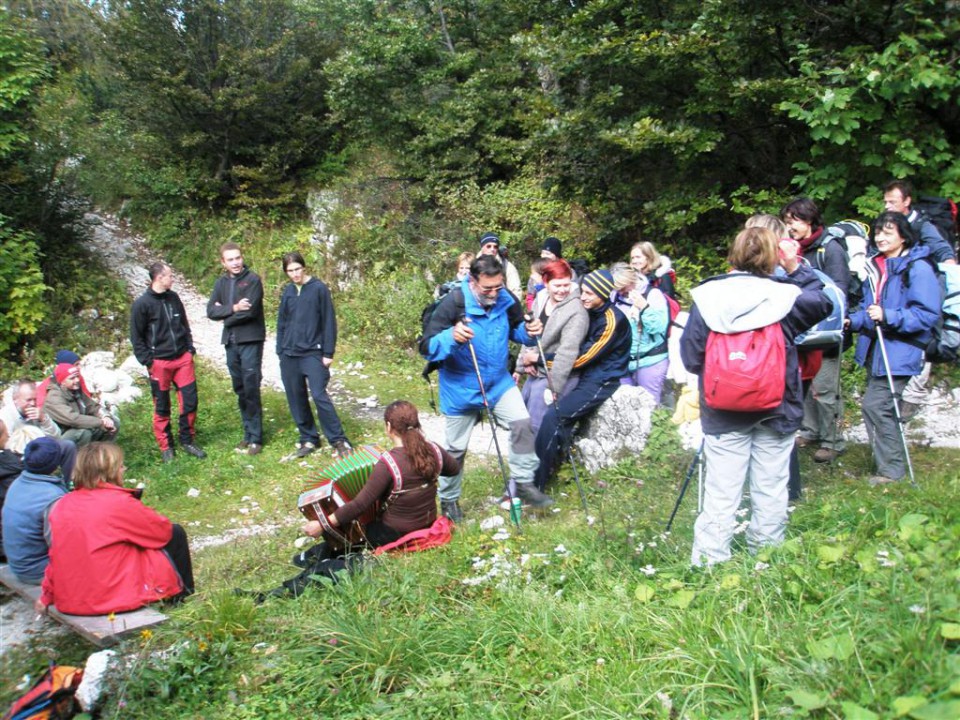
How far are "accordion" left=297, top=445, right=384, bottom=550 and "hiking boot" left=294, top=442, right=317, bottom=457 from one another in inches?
137

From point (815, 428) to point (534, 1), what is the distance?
7.59 metres

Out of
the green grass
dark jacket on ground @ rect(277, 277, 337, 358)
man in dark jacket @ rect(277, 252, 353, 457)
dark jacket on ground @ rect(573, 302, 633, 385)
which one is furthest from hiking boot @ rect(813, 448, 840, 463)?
dark jacket on ground @ rect(277, 277, 337, 358)

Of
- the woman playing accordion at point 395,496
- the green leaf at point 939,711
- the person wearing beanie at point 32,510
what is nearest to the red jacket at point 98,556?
the person wearing beanie at point 32,510

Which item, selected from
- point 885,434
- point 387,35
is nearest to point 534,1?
point 387,35

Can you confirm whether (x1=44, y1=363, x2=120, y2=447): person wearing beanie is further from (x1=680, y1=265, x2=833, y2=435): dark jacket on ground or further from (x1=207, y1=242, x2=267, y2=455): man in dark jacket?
(x1=680, y1=265, x2=833, y2=435): dark jacket on ground

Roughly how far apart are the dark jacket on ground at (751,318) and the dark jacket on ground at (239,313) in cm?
576

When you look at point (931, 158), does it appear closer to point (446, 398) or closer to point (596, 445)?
point (596, 445)

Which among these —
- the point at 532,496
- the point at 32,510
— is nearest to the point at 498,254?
the point at 532,496

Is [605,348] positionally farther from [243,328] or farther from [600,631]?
[243,328]

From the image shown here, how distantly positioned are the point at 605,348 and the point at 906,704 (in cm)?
425

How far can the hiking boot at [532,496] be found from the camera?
598 centimetres

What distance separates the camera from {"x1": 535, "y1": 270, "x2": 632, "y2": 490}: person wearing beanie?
6.28m

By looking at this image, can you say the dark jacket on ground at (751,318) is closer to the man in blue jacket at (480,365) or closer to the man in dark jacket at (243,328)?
the man in blue jacket at (480,365)

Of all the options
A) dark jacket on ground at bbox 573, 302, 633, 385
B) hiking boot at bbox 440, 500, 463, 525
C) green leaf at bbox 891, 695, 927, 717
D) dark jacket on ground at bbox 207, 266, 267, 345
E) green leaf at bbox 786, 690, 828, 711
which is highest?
dark jacket on ground at bbox 207, 266, 267, 345
